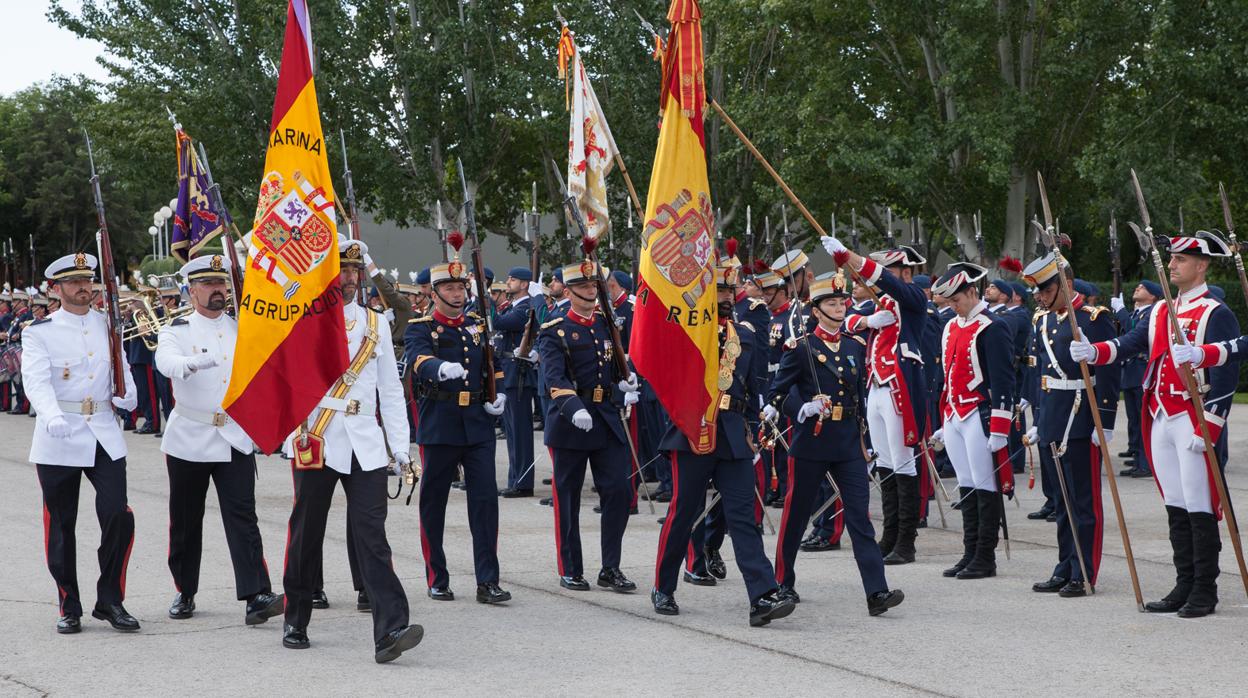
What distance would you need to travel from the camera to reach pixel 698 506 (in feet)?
26.6

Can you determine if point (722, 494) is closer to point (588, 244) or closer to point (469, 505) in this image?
point (469, 505)

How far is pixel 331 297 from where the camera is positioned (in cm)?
720

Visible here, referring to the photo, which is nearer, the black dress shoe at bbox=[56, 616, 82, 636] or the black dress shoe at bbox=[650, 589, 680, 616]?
the black dress shoe at bbox=[56, 616, 82, 636]

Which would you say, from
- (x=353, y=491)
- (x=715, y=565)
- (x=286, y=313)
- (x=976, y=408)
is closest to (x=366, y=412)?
(x=353, y=491)

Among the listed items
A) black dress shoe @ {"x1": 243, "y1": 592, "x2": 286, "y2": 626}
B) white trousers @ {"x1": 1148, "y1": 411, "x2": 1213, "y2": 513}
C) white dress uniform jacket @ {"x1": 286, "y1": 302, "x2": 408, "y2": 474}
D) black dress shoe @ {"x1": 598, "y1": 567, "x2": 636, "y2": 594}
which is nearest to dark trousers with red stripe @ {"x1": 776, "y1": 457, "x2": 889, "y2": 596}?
black dress shoe @ {"x1": 598, "y1": 567, "x2": 636, "y2": 594}

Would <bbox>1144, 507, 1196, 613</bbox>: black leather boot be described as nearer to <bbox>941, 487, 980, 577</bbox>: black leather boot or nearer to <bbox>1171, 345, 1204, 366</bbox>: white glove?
<bbox>1171, 345, 1204, 366</bbox>: white glove

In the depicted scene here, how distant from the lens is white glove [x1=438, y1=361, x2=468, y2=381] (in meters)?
8.42

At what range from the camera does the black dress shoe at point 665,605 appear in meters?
7.99

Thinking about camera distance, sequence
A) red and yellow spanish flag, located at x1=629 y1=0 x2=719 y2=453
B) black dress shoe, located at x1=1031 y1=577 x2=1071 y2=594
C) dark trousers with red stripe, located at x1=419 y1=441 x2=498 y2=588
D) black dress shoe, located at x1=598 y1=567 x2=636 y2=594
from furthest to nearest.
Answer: black dress shoe, located at x1=598 y1=567 x2=636 y2=594 → black dress shoe, located at x1=1031 y1=577 x2=1071 y2=594 → dark trousers with red stripe, located at x1=419 y1=441 x2=498 y2=588 → red and yellow spanish flag, located at x1=629 y1=0 x2=719 y2=453

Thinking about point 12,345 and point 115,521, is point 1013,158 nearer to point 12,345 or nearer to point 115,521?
point 12,345

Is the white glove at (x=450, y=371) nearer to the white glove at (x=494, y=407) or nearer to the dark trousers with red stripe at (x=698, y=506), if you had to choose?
the white glove at (x=494, y=407)

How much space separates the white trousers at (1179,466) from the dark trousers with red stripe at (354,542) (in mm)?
4120

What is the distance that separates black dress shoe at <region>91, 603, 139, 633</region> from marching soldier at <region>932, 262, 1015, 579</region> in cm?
479

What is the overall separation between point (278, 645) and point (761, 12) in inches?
815
